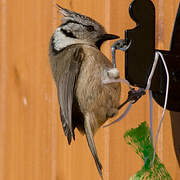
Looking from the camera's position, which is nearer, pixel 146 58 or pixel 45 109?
pixel 146 58

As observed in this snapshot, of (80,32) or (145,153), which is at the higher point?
(80,32)

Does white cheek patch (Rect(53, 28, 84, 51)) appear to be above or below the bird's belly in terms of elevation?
above

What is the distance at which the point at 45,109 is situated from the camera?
862mm

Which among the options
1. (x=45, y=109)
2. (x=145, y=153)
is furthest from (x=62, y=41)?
(x=45, y=109)

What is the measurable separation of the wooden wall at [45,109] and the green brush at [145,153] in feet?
0.35

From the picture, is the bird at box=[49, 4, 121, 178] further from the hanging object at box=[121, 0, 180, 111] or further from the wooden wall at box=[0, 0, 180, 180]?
the wooden wall at box=[0, 0, 180, 180]

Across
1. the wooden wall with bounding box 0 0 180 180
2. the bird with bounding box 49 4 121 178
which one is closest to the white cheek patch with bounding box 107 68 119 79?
the bird with bounding box 49 4 121 178

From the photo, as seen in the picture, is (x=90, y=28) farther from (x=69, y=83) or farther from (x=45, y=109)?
(x=45, y=109)

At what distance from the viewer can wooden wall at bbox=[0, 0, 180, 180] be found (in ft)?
2.32

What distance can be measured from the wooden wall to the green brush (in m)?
0.11

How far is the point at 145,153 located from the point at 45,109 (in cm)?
34

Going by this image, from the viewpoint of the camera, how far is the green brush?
0.56m

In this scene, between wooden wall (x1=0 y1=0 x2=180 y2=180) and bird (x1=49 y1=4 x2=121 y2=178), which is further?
wooden wall (x1=0 y1=0 x2=180 y2=180)

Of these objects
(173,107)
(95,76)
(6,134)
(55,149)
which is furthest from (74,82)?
(6,134)
